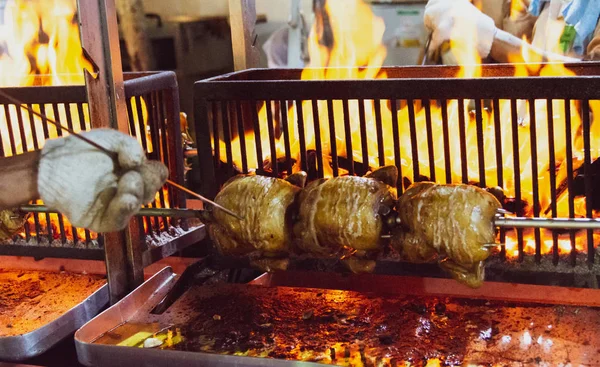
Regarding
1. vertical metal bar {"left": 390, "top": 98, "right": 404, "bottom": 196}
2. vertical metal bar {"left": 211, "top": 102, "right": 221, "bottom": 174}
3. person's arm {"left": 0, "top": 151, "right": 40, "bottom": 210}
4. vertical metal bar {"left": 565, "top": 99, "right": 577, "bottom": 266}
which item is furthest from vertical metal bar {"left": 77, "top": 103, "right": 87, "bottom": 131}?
vertical metal bar {"left": 565, "top": 99, "right": 577, "bottom": 266}

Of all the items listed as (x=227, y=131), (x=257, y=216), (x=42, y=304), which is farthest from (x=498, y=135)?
(x=42, y=304)

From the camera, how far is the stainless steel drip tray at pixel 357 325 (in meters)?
2.29

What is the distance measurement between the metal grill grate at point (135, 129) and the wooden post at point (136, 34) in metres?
3.97

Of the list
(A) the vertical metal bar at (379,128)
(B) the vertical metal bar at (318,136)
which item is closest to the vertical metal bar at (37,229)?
(B) the vertical metal bar at (318,136)

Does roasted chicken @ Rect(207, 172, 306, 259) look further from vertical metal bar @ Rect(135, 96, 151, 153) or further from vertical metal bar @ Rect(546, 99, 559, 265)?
vertical metal bar @ Rect(546, 99, 559, 265)

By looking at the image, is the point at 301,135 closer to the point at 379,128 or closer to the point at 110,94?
the point at 379,128

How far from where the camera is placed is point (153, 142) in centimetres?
318

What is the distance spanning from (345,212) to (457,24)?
337cm

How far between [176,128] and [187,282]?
78 cm

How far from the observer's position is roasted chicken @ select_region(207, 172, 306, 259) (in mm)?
2475

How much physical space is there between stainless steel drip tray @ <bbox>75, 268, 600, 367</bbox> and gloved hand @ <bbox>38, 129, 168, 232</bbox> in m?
0.61

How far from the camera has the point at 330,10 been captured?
21.9ft

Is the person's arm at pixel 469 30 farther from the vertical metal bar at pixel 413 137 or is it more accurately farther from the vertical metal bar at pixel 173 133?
the vertical metal bar at pixel 413 137

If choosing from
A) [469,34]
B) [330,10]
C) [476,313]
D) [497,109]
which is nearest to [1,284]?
[476,313]
